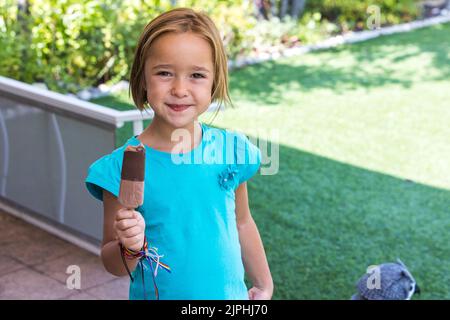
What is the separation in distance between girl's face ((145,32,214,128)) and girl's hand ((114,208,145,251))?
1.18 feet

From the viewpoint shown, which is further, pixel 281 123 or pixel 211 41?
pixel 281 123

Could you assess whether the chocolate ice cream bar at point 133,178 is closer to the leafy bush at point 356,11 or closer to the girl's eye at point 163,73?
the girl's eye at point 163,73

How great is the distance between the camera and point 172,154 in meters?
2.03

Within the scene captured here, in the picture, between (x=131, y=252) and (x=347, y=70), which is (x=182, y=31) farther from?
(x=347, y=70)

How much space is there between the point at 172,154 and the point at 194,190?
11 centimetres

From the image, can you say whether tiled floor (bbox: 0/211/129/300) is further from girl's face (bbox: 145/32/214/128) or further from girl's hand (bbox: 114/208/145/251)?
girl's hand (bbox: 114/208/145/251)

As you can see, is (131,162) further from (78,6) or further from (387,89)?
(387,89)

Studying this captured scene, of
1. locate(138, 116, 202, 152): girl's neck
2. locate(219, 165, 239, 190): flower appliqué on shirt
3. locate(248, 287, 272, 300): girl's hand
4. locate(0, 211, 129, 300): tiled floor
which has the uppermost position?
locate(138, 116, 202, 152): girl's neck

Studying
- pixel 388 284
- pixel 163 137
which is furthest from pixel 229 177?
pixel 388 284

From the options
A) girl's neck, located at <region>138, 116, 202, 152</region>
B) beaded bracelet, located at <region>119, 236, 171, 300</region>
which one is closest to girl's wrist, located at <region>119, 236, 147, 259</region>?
beaded bracelet, located at <region>119, 236, 171, 300</region>

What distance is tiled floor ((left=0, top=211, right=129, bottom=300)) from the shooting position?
15.0 ft

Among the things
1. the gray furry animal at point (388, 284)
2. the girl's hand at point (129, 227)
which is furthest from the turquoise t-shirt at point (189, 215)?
the gray furry animal at point (388, 284)
